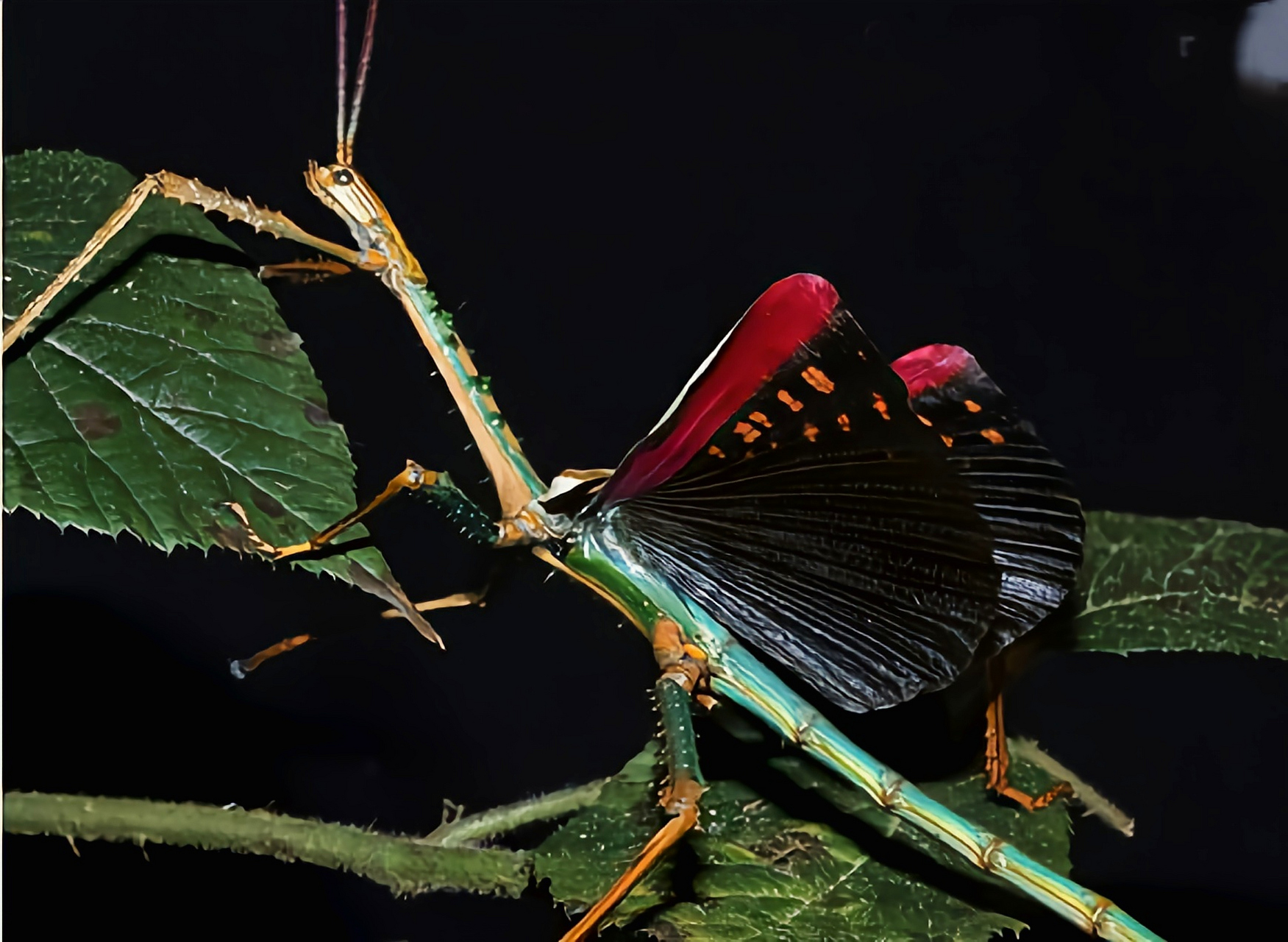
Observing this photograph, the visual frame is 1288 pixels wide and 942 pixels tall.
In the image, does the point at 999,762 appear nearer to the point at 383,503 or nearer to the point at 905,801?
the point at 905,801

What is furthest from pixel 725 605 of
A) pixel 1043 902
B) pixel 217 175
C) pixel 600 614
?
pixel 217 175

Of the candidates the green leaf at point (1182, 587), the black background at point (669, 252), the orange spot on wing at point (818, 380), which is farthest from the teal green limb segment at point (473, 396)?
the green leaf at point (1182, 587)

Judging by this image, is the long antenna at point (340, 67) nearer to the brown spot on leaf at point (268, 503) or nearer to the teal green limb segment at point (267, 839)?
the brown spot on leaf at point (268, 503)

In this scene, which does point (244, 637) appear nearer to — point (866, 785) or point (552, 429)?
point (552, 429)

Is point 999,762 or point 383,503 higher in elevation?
point 383,503

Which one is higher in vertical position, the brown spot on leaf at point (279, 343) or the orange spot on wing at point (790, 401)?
the brown spot on leaf at point (279, 343)

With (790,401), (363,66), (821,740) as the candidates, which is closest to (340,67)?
(363,66)

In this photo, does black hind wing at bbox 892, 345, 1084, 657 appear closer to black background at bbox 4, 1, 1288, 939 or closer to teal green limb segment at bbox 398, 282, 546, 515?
black background at bbox 4, 1, 1288, 939
